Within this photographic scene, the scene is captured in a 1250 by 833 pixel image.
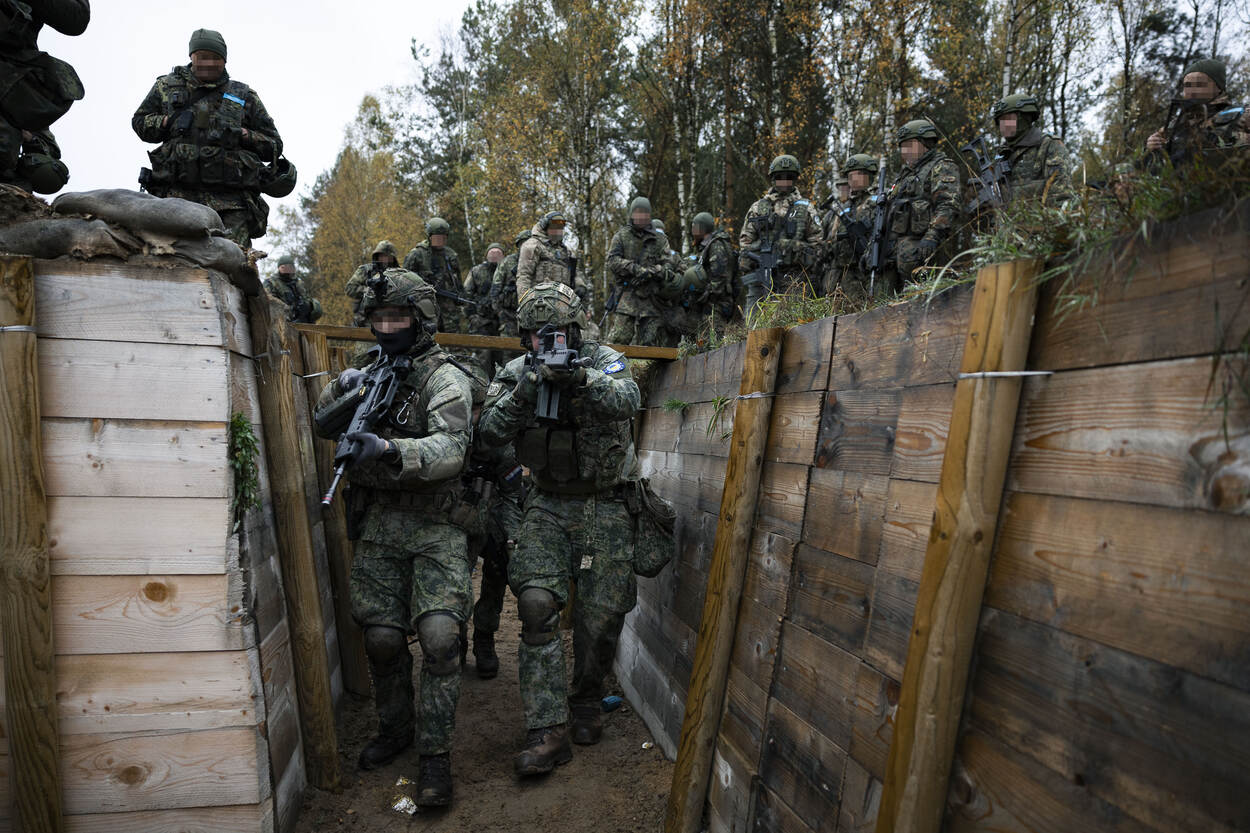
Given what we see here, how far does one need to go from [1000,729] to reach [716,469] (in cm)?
247

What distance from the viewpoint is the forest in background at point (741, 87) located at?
16781mm

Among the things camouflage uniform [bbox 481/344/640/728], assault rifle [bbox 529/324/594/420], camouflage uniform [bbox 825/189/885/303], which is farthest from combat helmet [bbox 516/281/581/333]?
camouflage uniform [bbox 825/189/885/303]

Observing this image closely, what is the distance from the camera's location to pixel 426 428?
443 centimetres

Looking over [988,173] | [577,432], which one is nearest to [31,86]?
[577,432]

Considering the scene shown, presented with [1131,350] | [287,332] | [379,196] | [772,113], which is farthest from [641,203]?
[379,196]

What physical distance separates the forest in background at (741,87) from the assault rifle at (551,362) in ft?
39.6

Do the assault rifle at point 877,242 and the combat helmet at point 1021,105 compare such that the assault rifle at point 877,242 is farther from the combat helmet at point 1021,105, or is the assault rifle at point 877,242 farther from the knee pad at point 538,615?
the knee pad at point 538,615

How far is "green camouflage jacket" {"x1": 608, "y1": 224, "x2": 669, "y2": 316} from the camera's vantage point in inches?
380

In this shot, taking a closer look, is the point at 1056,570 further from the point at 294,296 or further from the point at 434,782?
the point at 294,296

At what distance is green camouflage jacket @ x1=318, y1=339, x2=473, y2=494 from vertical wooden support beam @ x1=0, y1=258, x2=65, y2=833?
56.4 inches

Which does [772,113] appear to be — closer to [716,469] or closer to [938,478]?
[716,469]

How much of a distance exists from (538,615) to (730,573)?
56.8 inches

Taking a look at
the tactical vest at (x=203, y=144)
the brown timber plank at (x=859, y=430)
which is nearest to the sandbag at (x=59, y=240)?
the tactical vest at (x=203, y=144)

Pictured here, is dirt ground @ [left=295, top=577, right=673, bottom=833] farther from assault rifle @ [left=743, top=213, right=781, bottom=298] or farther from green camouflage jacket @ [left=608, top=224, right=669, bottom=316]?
green camouflage jacket @ [left=608, top=224, right=669, bottom=316]
